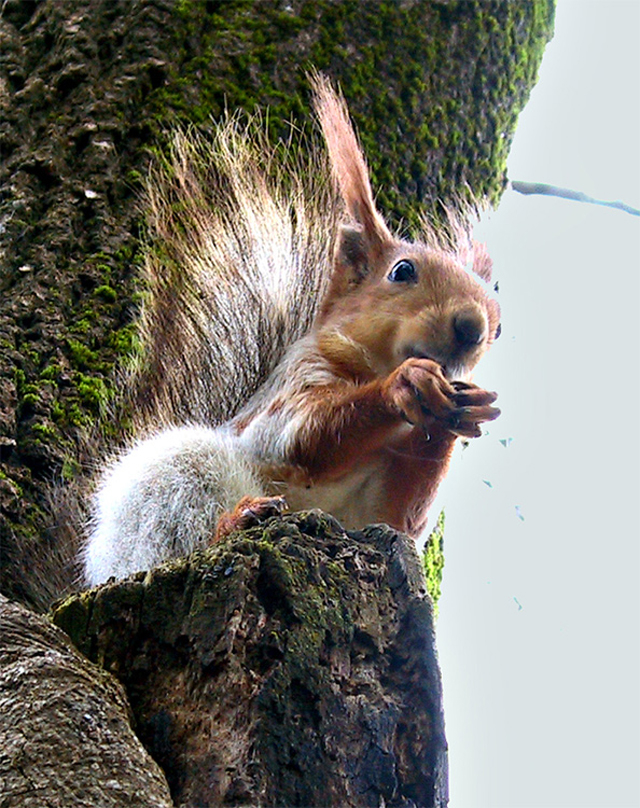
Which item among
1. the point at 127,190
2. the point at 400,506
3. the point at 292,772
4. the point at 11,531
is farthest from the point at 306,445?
the point at 292,772

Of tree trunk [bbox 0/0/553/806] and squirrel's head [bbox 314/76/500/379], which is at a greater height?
tree trunk [bbox 0/0/553/806]

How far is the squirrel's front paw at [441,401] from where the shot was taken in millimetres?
1709

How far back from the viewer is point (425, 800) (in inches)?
45.7

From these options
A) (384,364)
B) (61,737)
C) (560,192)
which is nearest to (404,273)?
(384,364)

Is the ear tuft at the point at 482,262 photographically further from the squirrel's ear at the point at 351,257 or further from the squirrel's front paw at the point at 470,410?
the squirrel's front paw at the point at 470,410

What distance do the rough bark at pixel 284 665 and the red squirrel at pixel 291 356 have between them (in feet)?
1.13

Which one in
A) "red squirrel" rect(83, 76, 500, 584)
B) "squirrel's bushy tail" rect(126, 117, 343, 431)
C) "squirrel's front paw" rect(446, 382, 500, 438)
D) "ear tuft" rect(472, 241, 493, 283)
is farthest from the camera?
"ear tuft" rect(472, 241, 493, 283)

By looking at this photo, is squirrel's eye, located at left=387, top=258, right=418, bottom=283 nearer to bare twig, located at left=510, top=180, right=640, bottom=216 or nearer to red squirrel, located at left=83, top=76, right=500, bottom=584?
red squirrel, located at left=83, top=76, right=500, bottom=584

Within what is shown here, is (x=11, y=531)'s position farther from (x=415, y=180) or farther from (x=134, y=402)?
(x=415, y=180)

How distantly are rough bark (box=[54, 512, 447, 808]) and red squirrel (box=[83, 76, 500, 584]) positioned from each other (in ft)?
1.13

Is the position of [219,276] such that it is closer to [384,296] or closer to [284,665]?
[384,296]

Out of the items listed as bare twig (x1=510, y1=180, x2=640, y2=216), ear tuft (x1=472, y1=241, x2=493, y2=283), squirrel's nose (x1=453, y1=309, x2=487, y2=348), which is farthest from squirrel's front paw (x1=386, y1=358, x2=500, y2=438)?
bare twig (x1=510, y1=180, x2=640, y2=216)

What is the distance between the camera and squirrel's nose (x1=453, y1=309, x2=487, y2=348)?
2002mm

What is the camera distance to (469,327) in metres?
2.00
